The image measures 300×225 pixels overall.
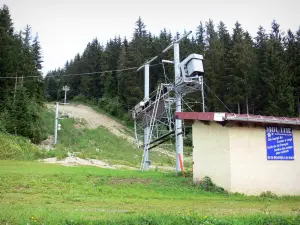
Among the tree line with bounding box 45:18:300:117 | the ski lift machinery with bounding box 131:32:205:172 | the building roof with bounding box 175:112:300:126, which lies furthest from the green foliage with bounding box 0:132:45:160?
the building roof with bounding box 175:112:300:126

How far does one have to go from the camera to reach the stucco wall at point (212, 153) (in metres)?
12.2

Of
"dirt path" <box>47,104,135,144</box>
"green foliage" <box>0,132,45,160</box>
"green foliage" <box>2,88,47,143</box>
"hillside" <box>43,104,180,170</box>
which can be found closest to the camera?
"green foliage" <box>0,132,45,160</box>

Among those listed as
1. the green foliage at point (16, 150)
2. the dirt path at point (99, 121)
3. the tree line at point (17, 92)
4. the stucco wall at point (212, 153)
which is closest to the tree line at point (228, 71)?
the dirt path at point (99, 121)

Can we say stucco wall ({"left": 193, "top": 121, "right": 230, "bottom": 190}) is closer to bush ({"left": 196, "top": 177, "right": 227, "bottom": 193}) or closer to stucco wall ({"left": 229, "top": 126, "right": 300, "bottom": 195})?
bush ({"left": 196, "top": 177, "right": 227, "bottom": 193})

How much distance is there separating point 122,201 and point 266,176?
246 inches

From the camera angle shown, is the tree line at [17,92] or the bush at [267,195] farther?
the tree line at [17,92]

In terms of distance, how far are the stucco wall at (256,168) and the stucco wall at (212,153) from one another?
0.95 feet

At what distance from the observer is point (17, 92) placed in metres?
35.4

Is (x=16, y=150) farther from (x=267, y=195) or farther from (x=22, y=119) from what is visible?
(x=267, y=195)

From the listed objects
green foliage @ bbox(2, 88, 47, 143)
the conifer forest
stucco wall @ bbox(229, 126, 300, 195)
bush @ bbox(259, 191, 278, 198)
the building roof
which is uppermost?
the conifer forest

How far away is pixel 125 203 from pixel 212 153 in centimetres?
514

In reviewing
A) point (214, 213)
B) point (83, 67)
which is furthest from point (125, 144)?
point (83, 67)

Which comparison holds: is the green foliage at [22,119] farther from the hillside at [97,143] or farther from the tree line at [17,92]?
the hillside at [97,143]

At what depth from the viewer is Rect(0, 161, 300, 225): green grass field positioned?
6.27 metres
